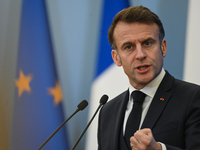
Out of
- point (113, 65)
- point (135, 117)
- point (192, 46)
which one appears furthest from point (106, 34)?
point (135, 117)

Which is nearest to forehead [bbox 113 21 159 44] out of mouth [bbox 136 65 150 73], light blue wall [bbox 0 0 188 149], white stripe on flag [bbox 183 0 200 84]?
mouth [bbox 136 65 150 73]

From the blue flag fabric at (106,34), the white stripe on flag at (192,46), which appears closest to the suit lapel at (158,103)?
the white stripe on flag at (192,46)

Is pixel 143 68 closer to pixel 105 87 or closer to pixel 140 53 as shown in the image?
pixel 140 53

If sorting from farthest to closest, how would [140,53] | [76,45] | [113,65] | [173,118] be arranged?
1. [76,45]
2. [113,65]
3. [140,53]
4. [173,118]

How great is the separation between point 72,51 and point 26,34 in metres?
0.46

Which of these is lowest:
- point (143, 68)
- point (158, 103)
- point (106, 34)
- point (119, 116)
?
point (119, 116)

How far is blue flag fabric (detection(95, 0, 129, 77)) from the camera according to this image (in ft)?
7.73

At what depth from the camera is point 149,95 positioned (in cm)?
158

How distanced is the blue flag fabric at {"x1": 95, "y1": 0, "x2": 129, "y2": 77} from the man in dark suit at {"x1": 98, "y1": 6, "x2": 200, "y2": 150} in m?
0.55

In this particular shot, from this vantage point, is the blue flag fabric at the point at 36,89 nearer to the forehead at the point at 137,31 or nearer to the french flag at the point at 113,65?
the french flag at the point at 113,65

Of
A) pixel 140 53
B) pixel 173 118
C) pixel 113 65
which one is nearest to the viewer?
pixel 173 118

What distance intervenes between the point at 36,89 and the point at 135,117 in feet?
3.98

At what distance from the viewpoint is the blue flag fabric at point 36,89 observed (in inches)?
96.0

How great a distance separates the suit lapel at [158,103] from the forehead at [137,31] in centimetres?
26
